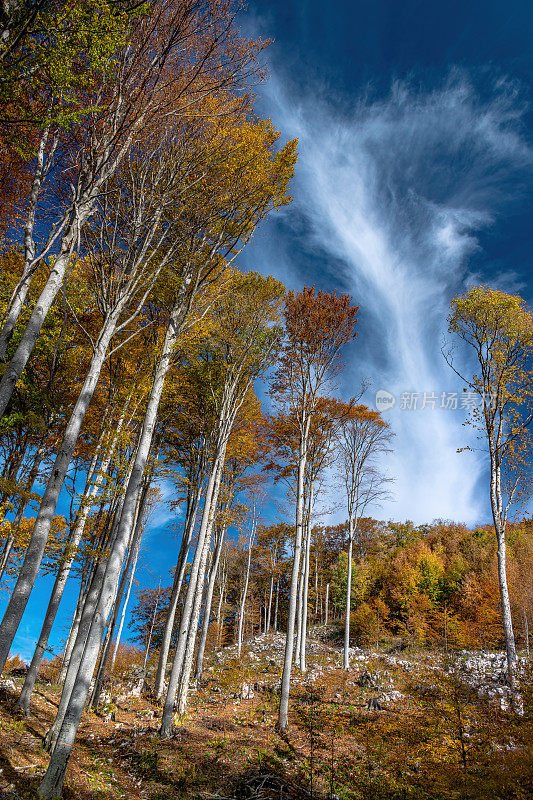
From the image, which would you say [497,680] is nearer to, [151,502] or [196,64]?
[151,502]

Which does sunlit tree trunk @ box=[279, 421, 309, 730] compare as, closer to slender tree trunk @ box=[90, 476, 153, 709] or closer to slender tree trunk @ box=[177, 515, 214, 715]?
slender tree trunk @ box=[177, 515, 214, 715]

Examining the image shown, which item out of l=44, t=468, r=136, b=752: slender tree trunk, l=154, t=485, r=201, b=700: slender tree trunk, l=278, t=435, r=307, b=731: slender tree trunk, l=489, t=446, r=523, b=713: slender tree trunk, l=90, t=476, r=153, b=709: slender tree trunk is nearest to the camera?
l=44, t=468, r=136, b=752: slender tree trunk

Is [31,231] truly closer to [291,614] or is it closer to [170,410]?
[170,410]

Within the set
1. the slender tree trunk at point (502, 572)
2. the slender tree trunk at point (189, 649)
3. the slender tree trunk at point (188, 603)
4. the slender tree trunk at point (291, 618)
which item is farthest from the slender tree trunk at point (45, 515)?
the slender tree trunk at point (502, 572)

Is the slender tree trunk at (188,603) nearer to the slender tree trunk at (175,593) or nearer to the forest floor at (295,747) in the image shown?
the forest floor at (295,747)

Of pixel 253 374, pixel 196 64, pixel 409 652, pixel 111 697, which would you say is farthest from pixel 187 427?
pixel 409 652

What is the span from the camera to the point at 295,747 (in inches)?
265

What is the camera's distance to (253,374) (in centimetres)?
1082

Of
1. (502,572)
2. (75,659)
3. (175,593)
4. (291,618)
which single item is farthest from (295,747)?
(502,572)

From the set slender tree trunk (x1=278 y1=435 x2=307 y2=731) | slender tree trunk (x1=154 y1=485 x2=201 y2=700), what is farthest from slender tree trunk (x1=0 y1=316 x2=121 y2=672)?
slender tree trunk (x1=154 y1=485 x2=201 y2=700)

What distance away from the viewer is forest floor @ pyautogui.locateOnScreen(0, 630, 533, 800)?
14.0ft

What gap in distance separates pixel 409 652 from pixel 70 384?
19931mm

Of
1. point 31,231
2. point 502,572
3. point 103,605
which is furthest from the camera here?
point 502,572

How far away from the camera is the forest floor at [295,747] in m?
4.26
